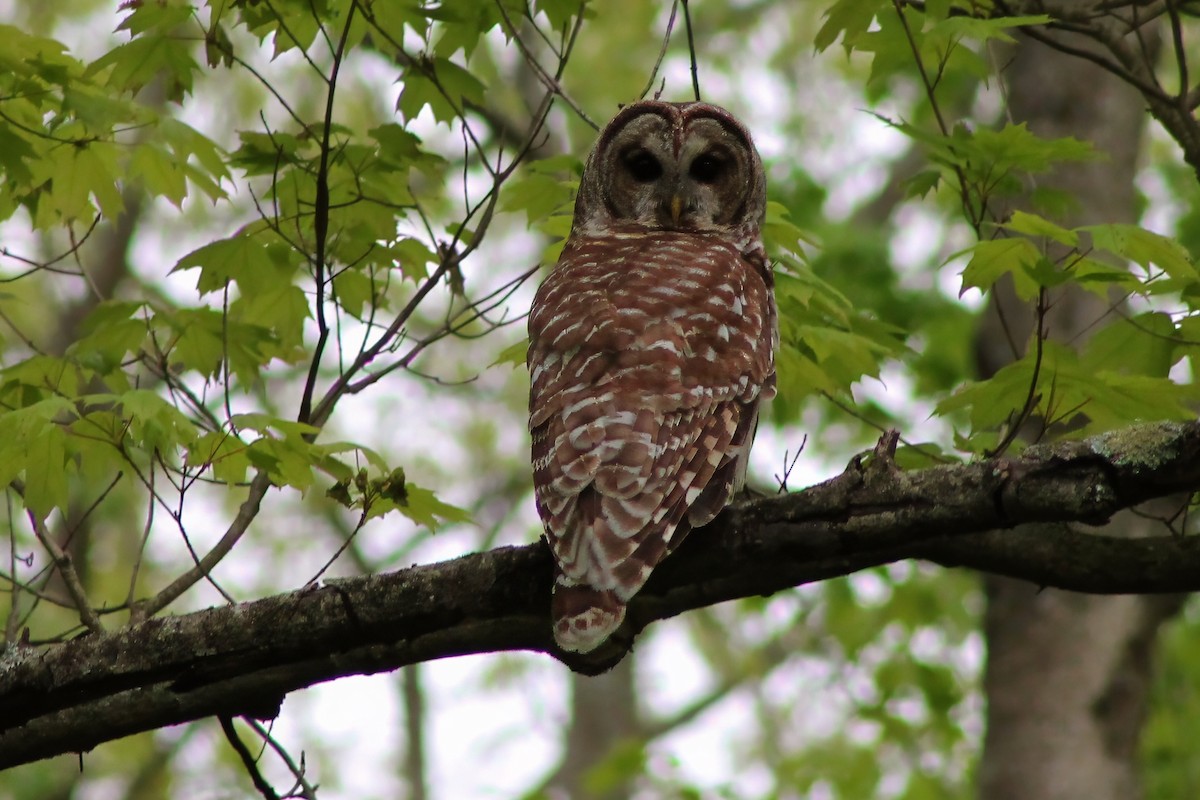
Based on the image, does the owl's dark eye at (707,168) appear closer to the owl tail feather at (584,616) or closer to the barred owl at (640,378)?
the barred owl at (640,378)

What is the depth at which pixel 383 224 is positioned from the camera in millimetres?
4750

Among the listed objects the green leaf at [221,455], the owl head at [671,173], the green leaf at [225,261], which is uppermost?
the owl head at [671,173]

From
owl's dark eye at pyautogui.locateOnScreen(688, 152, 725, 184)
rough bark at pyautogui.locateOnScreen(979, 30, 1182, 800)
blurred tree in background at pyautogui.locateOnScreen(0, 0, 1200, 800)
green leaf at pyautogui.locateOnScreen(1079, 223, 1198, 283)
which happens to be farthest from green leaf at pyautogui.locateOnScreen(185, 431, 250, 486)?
rough bark at pyautogui.locateOnScreen(979, 30, 1182, 800)

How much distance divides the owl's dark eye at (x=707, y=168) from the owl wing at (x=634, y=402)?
2.63 ft

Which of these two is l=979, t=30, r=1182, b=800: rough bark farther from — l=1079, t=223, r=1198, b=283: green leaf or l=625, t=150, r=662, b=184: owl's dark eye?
l=1079, t=223, r=1198, b=283: green leaf

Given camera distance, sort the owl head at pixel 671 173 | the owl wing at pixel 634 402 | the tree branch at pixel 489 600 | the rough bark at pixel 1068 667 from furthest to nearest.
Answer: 1. the rough bark at pixel 1068 667
2. the owl head at pixel 671 173
3. the owl wing at pixel 634 402
4. the tree branch at pixel 489 600

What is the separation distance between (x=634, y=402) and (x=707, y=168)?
6.50ft

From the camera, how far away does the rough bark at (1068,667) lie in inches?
278

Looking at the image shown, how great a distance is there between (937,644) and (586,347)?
996 centimetres

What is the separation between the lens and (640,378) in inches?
149

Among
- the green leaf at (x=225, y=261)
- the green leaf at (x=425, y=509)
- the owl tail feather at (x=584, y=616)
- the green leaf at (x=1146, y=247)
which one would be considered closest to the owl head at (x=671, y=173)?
the green leaf at (x=225, y=261)

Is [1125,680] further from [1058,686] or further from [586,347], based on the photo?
[586,347]

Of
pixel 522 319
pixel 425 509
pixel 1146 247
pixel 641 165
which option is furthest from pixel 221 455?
pixel 522 319

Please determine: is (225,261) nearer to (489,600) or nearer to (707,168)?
(489,600)
